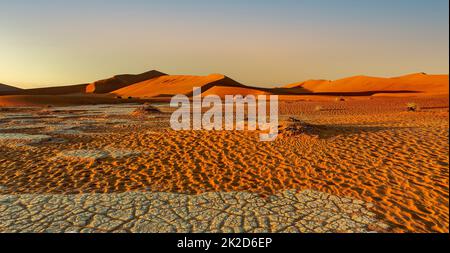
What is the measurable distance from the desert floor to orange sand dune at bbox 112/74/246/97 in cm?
5848

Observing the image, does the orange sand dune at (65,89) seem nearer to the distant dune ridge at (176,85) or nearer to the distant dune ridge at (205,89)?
the distant dune ridge at (205,89)

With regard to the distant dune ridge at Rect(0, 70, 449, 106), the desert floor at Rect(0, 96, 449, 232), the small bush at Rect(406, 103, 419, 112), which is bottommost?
the desert floor at Rect(0, 96, 449, 232)

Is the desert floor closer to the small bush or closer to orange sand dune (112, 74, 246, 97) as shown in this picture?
the small bush

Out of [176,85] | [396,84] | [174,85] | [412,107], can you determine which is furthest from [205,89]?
[412,107]

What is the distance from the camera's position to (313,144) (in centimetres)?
930

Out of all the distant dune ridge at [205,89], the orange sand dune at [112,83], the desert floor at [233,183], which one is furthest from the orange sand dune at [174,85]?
the desert floor at [233,183]

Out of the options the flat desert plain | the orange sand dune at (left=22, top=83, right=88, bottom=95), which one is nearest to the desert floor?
the flat desert plain

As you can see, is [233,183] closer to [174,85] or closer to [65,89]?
[174,85]

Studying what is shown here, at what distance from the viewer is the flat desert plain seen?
15.4 feet

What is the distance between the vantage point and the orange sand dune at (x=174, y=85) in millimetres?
72875
